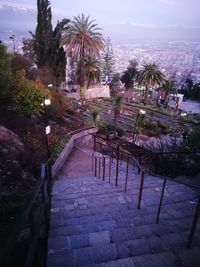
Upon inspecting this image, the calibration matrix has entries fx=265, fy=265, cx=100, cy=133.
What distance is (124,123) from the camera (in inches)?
1038

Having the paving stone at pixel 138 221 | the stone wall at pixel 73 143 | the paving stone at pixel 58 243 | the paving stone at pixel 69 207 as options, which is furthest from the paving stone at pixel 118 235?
the stone wall at pixel 73 143

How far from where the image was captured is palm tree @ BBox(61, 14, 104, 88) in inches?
1170

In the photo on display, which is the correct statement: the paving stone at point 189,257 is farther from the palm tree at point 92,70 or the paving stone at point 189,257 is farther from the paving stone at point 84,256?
the palm tree at point 92,70

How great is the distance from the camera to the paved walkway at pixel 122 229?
13.4ft

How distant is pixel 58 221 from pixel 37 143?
8686 millimetres

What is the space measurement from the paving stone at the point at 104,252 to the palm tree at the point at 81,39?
1102 inches

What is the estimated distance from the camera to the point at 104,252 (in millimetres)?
4285

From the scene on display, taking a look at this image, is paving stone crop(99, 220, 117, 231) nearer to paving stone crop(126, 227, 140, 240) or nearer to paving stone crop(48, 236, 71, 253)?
paving stone crop(126, 227, 140, 240)

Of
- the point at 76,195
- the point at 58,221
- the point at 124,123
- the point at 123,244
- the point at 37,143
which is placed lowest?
Answer: the point at 124,123

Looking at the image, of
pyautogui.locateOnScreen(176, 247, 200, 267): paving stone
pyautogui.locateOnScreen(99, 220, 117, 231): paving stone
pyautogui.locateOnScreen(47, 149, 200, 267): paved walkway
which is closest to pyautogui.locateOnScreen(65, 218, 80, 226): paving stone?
pyautogui.locateOnScreen(47, 149, 200, 267): paved walkway

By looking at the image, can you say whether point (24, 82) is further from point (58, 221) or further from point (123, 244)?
point (123, 244)

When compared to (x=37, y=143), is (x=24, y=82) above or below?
above

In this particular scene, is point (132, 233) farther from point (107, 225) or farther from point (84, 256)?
point (84, 256)

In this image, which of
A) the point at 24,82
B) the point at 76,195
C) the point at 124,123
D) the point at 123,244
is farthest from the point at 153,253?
the point at 124,123
